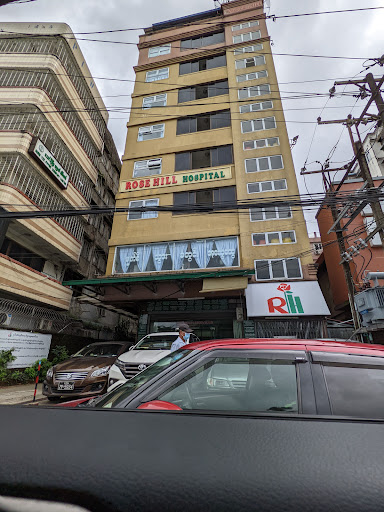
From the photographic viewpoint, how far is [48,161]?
13.2 m

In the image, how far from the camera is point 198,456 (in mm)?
637

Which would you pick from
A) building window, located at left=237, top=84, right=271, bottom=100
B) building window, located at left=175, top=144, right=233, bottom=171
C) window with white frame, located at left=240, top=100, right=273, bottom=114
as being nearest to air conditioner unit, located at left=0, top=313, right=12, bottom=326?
building window, located at left=175, top=144, right=233, bottom=171

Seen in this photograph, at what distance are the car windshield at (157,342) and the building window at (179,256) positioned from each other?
203 inches

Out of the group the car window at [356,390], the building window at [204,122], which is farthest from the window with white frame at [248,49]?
the car window at [356,390]

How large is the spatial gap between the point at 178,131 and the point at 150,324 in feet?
42.3

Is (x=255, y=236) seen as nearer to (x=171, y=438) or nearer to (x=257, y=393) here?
(x=257, y=393)

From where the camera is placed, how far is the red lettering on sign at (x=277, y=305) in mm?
10807

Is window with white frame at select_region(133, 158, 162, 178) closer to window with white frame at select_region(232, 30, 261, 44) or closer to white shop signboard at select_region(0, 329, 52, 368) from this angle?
white shop signboard at select_region(0, 329, 52, 368)

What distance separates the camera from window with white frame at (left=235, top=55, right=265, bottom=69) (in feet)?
57.9

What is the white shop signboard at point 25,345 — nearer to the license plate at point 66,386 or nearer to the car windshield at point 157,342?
the license plate at point 66,386

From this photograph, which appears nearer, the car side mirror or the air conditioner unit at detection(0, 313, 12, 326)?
the car side mirror

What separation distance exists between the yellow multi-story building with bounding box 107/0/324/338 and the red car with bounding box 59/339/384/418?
8117mm

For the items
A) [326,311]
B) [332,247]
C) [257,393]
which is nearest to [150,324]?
[326,311]

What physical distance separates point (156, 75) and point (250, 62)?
7.18 m
